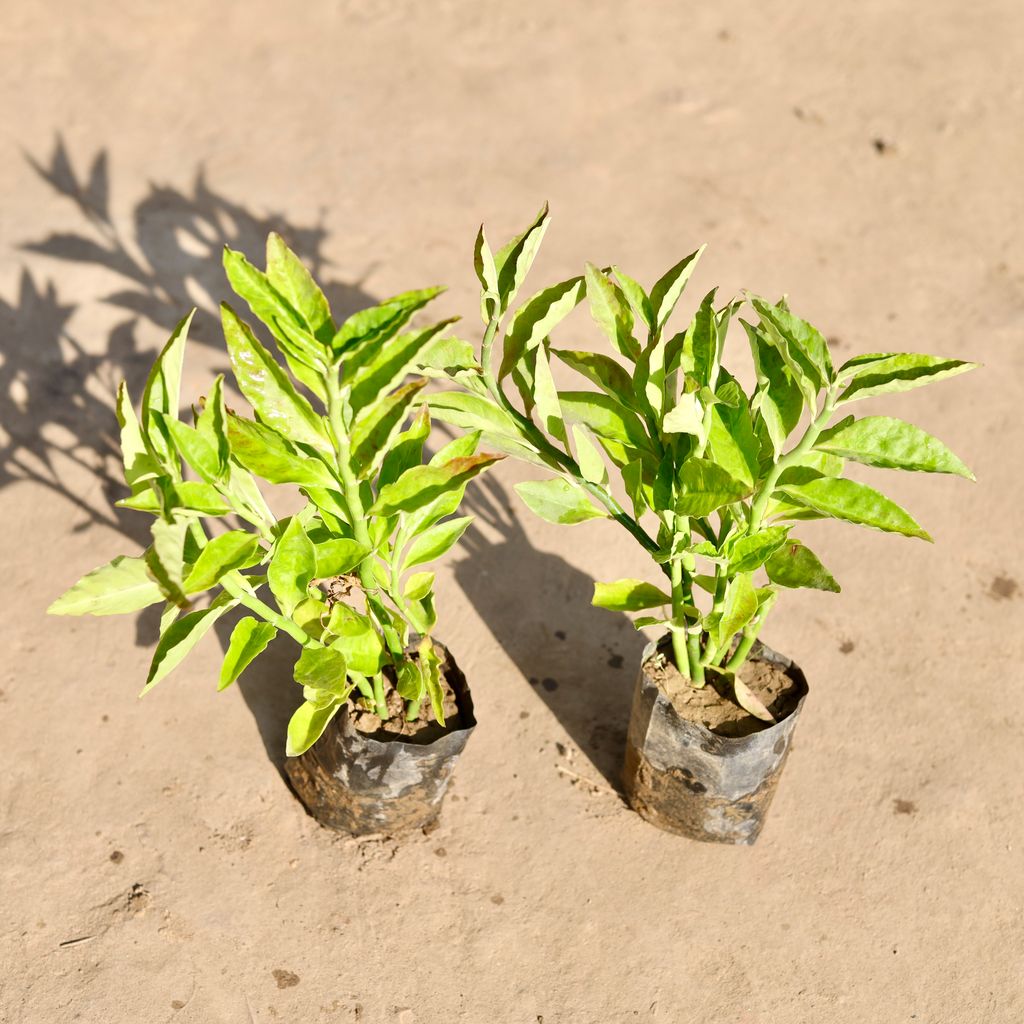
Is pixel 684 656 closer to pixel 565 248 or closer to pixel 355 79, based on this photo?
pixel 565 248

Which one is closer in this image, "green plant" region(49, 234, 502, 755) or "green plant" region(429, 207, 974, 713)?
"green plant" region(49, 234, 502, 755)

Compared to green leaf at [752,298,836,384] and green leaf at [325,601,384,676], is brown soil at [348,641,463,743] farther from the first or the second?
green leaf at [752,298,836,384]

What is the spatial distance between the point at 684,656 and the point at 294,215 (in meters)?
1.96

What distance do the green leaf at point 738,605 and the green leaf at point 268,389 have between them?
26.3 inches

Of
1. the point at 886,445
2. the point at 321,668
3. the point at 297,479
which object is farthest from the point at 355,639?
the point at 886,445

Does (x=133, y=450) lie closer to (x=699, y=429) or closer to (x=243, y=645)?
(x=243, y=645)

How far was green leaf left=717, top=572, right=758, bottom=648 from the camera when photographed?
1.90 metres

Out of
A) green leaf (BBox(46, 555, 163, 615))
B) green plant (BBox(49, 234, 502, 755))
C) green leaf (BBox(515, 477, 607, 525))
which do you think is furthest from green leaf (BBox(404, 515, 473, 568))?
green leaf (BBox(46, 555, 163, 615))

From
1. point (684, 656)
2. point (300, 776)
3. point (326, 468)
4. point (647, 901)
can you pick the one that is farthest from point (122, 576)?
point (647, 901)

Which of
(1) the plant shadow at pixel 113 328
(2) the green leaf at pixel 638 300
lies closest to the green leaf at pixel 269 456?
(2) the green leaf at pixel 638 300

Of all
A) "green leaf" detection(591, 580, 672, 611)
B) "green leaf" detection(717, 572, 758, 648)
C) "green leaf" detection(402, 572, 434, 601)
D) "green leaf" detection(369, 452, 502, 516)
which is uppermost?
"green leaf" detection(369, 452, 502, 516)

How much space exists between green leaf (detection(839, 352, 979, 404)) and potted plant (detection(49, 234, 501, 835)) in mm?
511

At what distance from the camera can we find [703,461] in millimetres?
1781

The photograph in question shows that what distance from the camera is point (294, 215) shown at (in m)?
3.52
